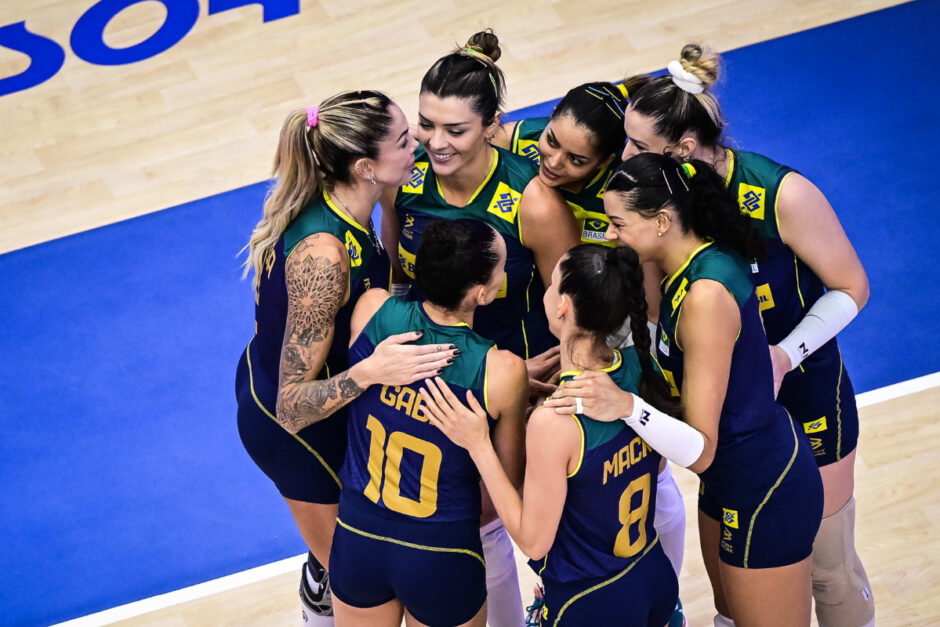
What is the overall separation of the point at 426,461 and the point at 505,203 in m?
0.94

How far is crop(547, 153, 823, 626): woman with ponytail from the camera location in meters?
2.80

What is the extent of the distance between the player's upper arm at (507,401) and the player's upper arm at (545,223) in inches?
24.1

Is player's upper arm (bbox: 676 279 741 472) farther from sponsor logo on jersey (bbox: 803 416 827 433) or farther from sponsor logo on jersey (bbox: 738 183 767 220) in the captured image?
sponsor logo on jersey (bbox: 803 416 827 433)

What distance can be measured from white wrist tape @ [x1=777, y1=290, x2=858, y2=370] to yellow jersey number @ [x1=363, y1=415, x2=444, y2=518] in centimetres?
114

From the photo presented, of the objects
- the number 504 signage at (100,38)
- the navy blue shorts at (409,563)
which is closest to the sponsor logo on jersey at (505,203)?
the navy blue shorts at (409,563)

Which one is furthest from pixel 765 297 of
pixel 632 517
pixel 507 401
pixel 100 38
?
pixel 100 38

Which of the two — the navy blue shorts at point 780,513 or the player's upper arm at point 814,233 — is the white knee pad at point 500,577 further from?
the player's upper arm at point 814,233

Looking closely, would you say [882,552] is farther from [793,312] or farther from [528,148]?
[528,148]

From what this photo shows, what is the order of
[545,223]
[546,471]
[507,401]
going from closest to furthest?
[546,471] → [507,401] → [545,223]

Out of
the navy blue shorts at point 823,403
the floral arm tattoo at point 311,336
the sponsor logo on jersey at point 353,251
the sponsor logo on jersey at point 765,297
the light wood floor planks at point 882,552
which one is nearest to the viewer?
the floral arm tattoo at point 311,336

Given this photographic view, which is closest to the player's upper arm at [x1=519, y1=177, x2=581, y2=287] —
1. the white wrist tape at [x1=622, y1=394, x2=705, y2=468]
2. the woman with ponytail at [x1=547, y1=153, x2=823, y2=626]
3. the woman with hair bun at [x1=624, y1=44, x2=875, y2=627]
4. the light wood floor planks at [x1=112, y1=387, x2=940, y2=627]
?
the woman with hair bun at [x1=624, y1=44, x2=875, y2=627]

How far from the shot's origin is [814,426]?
3412 mm

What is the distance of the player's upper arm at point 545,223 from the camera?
3.37m

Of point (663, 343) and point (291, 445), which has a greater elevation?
point (663, 343)
